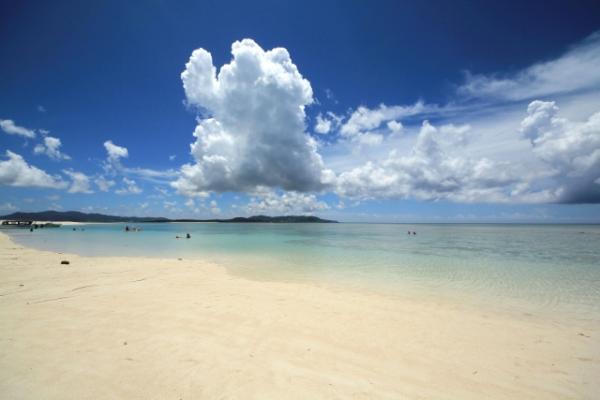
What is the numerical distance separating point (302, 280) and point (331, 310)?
17.1ft

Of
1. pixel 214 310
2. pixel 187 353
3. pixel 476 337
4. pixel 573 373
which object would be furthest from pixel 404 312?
pixel 187 353

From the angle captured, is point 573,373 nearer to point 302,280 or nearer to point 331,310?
point 331,310

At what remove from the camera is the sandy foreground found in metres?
4.22

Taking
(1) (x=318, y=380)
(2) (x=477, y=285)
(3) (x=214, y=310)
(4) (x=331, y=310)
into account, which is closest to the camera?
(1) (x=318, y=380)

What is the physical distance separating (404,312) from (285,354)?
4741 mm

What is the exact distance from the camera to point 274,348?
18.1ft

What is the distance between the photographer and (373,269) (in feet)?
55.3

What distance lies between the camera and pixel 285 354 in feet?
17.4

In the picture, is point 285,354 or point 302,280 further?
point 302,280

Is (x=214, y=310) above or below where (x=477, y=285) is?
above

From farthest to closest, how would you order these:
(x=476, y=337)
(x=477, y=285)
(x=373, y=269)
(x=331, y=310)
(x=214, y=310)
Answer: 1. (x=373, y=269)
2. (x=477, y=285)
3. (x=331, y=310)
4. (x=214, y=310)
5. (x=476, y=337)

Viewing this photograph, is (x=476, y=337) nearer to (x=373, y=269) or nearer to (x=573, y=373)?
(x=573, y=373)

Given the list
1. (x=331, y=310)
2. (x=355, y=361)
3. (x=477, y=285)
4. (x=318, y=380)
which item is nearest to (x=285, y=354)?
(x=318, y=380)

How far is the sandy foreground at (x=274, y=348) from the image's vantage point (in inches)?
166
